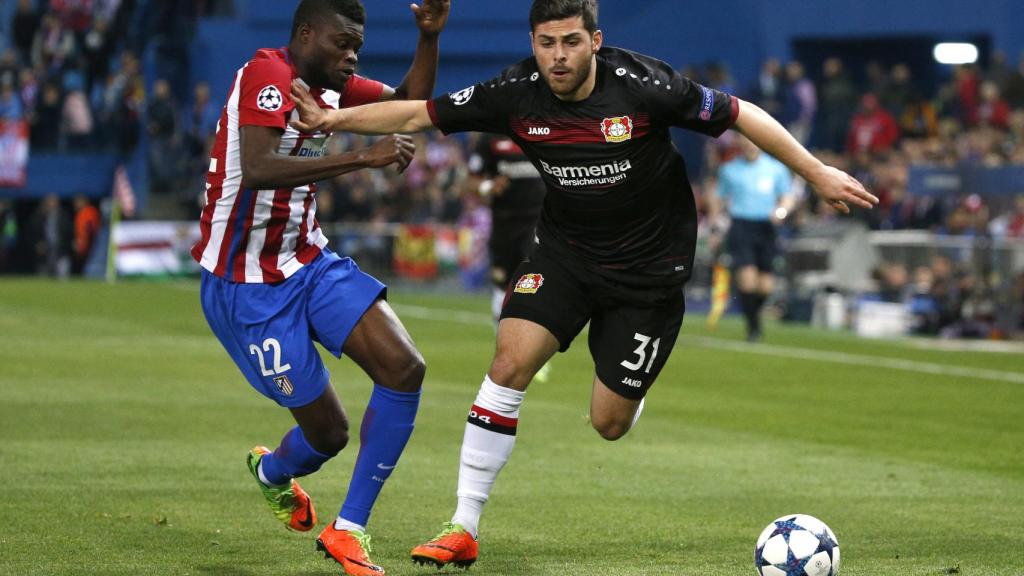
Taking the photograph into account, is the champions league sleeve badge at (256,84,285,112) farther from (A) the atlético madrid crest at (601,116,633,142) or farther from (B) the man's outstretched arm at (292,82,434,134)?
(A) the atlético madrid crest at (601,116,633,142)

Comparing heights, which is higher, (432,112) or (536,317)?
(432,112)

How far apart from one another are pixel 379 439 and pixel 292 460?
54cm

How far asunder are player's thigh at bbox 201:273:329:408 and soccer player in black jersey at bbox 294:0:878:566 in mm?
720

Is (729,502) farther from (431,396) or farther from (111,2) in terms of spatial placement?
(111,2)

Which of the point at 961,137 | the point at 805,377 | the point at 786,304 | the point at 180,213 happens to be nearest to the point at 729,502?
the point at 805,377

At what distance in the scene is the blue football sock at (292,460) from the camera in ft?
23.8

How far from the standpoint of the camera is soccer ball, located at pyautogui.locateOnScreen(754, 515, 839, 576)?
636 cm

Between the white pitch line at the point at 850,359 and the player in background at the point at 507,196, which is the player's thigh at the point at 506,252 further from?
the white pitch line at the point at 850,359

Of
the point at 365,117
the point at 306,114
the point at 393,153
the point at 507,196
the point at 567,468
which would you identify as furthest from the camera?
the point at 507,196

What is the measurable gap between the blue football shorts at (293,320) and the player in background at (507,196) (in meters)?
8.91

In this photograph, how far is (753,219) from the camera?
1962 cm

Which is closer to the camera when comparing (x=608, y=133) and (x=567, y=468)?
(x=608, y=133)

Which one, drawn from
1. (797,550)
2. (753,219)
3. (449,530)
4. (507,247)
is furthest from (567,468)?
(753,219)

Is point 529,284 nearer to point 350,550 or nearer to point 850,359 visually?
point 350,550
